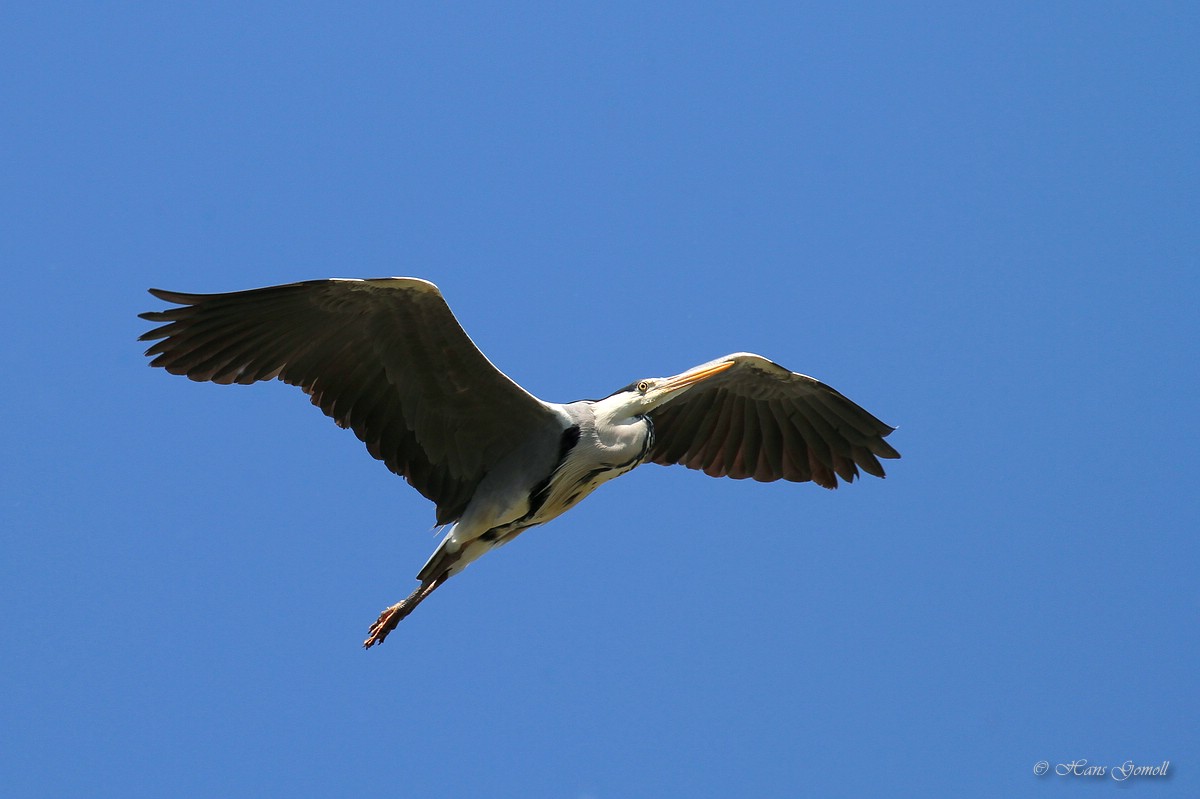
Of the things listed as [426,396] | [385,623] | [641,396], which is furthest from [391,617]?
[641,396]

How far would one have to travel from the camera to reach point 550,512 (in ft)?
30.6

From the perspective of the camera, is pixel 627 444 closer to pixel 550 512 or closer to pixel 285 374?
pixel 550 512

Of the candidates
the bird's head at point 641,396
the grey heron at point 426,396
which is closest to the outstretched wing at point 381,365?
the grey heron at point 426,396

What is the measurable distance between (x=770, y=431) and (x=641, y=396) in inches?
71.2

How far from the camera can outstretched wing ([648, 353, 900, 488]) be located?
34.7 feet

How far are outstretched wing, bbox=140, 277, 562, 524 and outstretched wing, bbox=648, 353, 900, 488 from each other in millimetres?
1784

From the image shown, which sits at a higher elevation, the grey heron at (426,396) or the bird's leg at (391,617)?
the grey heron at (426,396)

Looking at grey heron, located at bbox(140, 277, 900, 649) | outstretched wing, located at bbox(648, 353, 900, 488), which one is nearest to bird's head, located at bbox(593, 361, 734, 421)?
grey heron, located at bbox(140, 277, 900, 649)

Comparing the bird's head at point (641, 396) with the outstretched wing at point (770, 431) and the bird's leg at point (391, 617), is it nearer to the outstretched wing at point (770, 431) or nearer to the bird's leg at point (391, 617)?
the outstretched wing at point (770, 431)

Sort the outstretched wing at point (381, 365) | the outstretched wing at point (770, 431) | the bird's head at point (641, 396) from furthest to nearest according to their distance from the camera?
the outstretched wing at point (770, 431), the bird's head at point (641, 396), the outstretched wing at point (381, 365)

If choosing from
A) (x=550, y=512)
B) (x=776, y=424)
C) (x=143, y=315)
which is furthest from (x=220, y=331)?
(x=776, y=424)

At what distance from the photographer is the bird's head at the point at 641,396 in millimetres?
9133

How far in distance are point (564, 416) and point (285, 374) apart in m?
1.73

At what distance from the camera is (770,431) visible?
10711 millimetres
